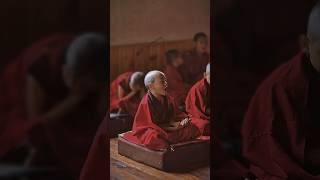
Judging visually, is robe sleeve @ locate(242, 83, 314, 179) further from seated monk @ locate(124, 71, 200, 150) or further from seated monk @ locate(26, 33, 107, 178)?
seated monk @ locate(26, 33, 107, 178)

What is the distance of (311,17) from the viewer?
7.70 feet

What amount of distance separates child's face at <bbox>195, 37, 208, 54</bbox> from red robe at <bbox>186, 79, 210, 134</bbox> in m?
0.14

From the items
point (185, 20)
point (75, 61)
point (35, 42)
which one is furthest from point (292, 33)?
point (35, 42)

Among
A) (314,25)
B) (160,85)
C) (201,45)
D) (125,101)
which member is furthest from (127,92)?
(314,25)

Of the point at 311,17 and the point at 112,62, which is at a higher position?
the point at 311,17

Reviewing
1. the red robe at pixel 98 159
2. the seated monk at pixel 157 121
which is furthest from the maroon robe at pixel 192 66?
the red robe at pixel 98 159

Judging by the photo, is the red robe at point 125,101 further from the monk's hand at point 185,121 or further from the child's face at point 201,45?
the child's face at point 201,45

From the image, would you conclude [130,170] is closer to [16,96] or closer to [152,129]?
[152,129]

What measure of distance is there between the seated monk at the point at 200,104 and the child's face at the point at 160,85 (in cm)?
12

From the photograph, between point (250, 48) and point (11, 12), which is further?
point (250, 48)

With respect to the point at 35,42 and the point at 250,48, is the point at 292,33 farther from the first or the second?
the point at 35,42

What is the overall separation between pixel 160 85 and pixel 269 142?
2.04 ft

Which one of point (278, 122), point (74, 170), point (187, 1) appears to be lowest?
point (74, 170)

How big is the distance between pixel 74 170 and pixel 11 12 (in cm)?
78
